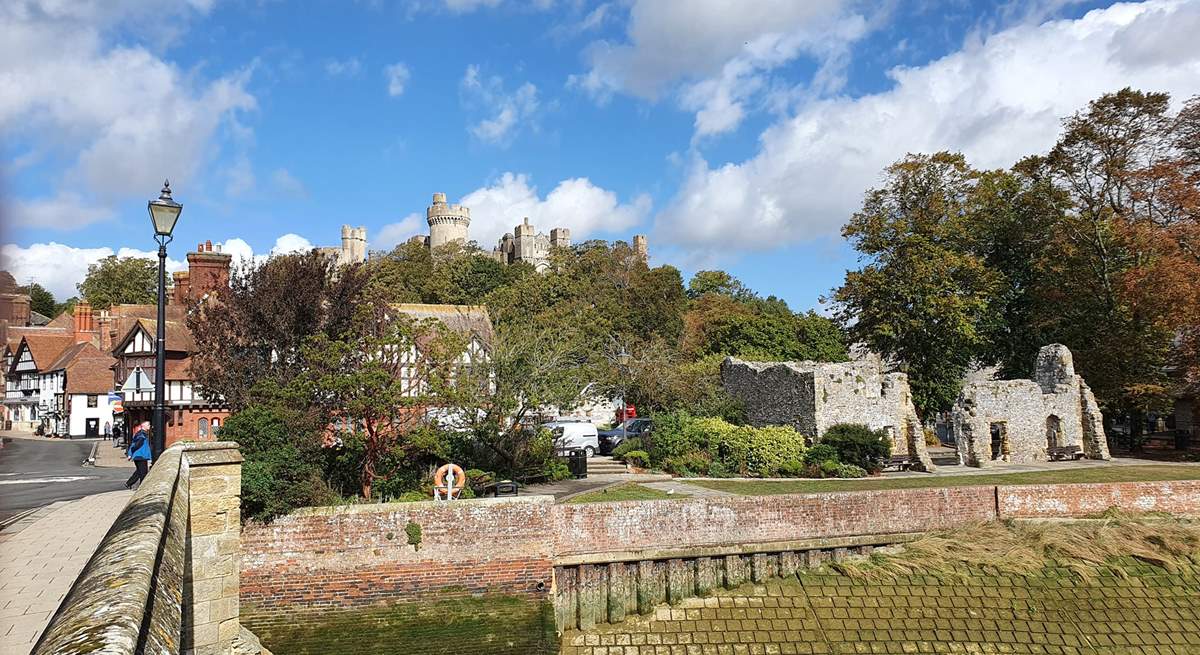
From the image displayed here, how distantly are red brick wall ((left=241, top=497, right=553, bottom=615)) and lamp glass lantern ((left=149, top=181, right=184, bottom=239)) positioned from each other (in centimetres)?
595

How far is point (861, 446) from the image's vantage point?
23.1m

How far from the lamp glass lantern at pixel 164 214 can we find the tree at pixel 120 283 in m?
60.0

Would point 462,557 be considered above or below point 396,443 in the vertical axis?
below

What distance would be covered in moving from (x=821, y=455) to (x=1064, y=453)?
1007 cm

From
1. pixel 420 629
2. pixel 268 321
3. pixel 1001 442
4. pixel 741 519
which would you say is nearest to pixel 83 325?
pixel 268 321

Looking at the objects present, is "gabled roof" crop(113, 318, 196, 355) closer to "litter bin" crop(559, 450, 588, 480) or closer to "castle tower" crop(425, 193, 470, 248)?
"litter bin" crop(559, 450, 588, 480)

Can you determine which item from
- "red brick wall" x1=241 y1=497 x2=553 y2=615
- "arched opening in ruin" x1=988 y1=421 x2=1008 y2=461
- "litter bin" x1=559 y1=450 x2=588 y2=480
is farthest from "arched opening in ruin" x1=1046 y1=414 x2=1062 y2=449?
"red brick wall" x1=241 y1=497 x2=553 y2=615

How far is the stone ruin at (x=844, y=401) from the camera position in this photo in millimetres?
25156

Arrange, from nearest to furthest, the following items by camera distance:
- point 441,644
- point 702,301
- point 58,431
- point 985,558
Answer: point 441,644
point 985,558
point 58,431
point 702,301

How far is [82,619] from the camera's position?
91.7 inches

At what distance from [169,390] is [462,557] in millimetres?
23100

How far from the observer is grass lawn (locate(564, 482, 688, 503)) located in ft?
57.6

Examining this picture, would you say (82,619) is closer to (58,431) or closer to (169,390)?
(169,390)

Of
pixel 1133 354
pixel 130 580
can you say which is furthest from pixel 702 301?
pixel 130 580
